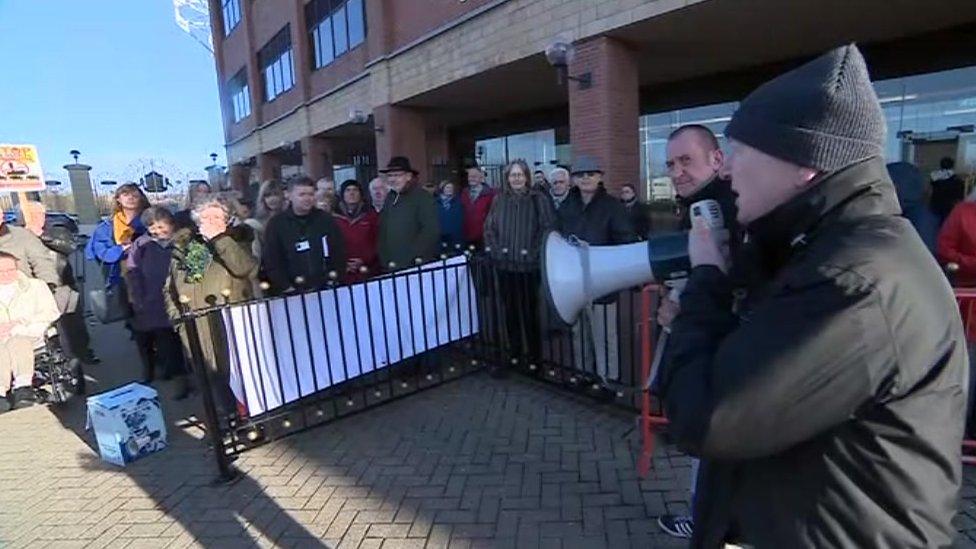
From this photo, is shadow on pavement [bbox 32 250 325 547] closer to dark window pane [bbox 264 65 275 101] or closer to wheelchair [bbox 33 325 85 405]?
wheelchair [bbox 33 325 85 405]

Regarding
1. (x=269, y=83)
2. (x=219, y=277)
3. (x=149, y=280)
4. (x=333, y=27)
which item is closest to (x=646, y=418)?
(x=219, y=277)

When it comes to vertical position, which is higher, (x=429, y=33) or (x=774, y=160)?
(x=429, y=33)

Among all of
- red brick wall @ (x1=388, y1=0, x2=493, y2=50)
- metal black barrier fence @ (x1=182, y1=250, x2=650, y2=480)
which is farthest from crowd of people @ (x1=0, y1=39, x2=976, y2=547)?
red brick wall @ (x1=388, y1=0, x2=493, y2=50)

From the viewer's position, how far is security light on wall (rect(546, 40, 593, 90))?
8.23 meters

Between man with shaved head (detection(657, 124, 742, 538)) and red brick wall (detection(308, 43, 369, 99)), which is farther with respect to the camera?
red brick wall (detection(308, 43, 369, 99))

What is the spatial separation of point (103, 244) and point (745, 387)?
21.8ft

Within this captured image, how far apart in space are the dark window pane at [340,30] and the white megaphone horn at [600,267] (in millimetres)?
15903

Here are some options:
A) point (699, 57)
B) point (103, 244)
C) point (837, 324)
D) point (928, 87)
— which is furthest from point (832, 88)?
point (928, 87)

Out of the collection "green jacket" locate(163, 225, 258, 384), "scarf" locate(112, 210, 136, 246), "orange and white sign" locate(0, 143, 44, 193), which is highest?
"orange and white sign" locate(0, 143, 44, 193)

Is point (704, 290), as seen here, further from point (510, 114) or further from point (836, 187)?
point (510, 114)

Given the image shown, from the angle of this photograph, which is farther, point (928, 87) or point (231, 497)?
point (928, 87)

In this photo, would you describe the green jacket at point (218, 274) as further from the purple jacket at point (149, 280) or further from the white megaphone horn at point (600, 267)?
the white megaphone horn at point (600, 267)

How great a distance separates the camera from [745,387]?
0.92 metres

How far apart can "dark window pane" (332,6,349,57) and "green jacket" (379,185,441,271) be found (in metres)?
12.8
